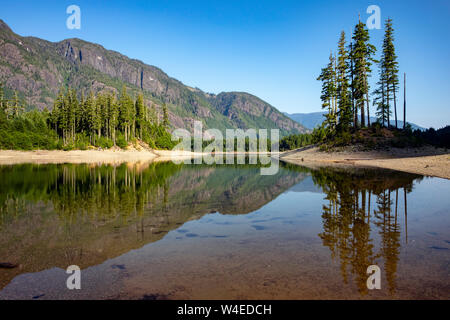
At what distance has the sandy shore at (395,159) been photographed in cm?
2786

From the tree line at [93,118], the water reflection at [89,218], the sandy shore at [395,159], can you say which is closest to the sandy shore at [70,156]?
the tree line at [93,118]

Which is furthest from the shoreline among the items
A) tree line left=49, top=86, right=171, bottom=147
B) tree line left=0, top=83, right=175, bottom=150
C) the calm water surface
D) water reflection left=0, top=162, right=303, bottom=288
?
water reflection left=0, top=162, right=303, bottom=288

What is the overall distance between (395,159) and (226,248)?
39.6m

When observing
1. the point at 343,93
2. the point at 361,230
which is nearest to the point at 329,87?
the point at 343,93

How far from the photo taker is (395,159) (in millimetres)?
38188

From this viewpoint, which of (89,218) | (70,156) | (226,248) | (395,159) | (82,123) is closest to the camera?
(226,248)

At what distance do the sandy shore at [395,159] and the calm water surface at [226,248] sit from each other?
18600 mm

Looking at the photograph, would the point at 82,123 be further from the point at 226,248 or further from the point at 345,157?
the point at 226,248

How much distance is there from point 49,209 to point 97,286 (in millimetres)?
8317

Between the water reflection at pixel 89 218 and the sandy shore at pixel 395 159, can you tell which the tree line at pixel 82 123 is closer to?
the sandy shore at pixel 395 159

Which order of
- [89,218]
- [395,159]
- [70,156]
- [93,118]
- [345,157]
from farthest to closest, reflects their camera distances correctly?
1. [93,118]
2. [70,156]
3. [345,157]
4. [395,159]
5. [89,218]

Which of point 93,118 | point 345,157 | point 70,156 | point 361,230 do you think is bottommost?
point 361,230

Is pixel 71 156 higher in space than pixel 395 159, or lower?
higher
